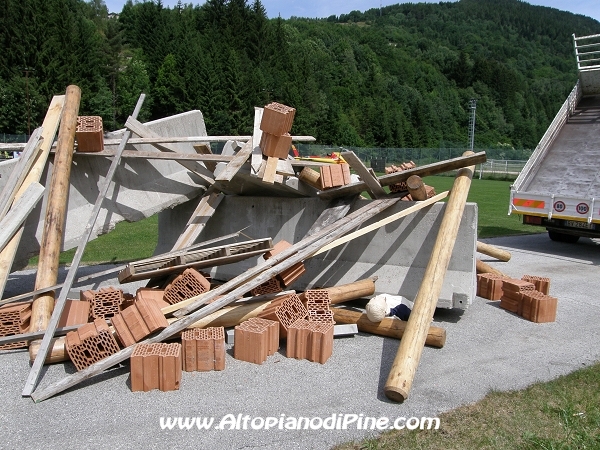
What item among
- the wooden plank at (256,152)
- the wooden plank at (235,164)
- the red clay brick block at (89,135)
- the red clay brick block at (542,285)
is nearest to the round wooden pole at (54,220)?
the red clay brick block at (89,135)

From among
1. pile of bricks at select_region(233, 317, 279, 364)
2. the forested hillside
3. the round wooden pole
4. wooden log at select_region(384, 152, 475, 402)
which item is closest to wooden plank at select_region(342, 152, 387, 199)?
wooden log at select_region(384, 152, 475, 402)

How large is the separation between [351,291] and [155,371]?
9.09 ft

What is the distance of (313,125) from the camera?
90.9 m

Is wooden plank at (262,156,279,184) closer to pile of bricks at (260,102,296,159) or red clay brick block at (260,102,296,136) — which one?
pile of bricks at (260,102,296,159)

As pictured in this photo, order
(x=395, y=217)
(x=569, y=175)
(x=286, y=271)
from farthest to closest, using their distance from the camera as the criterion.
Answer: (x=569, y=175)
(x=395, y=217)
(x=286, y=271)

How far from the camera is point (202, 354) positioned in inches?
200

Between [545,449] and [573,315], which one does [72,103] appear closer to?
[545,449]

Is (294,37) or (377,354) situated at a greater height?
(294,37)

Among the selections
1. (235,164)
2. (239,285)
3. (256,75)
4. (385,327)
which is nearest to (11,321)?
(239,285)

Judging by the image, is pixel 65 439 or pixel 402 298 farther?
pixel 402 298

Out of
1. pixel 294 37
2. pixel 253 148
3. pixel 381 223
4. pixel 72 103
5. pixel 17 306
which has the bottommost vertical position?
pixel 17 306

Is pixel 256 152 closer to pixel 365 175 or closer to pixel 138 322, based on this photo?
pixel 365 175

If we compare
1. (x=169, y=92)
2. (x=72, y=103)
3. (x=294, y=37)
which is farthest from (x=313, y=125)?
(x=72, y=103)

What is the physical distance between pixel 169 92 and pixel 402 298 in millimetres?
78817
